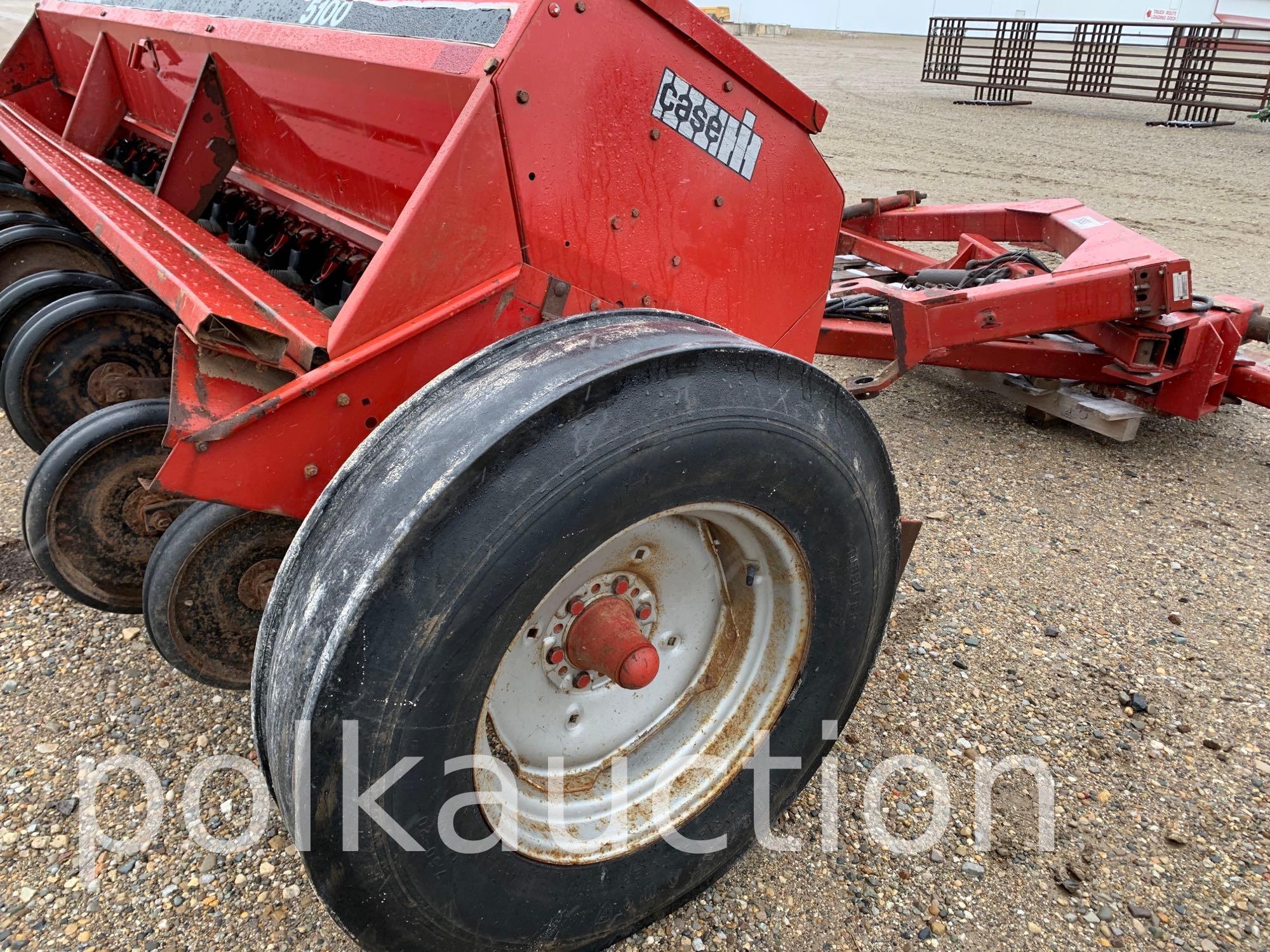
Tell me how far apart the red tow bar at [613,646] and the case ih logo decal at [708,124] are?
917mm

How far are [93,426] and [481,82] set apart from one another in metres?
1.41

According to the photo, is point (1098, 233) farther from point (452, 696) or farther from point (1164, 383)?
point (452, 696)

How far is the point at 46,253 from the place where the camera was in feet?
11.4

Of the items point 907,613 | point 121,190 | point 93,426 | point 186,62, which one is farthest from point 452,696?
point 186,62

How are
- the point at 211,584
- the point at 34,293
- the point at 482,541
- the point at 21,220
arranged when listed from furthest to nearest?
the point at 21,220
the point at 34,293
the point at 211,584
the point at 482,541

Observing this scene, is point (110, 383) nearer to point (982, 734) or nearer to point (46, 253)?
point (46, 253)

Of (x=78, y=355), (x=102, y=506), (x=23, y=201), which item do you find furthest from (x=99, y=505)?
(x=23, y=201)

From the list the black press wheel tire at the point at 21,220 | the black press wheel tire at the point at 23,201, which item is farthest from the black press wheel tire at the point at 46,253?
the black press wheel tire at the point at 23,201

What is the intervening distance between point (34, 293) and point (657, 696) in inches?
105

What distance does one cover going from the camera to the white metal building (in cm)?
2602

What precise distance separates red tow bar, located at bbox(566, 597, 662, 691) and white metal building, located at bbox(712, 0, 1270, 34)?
2880 centimetres

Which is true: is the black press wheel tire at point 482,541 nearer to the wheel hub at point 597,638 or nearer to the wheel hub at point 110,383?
the wheel hub at point 597,638

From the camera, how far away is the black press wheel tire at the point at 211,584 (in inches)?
74.5

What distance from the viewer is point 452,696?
1.21 m
